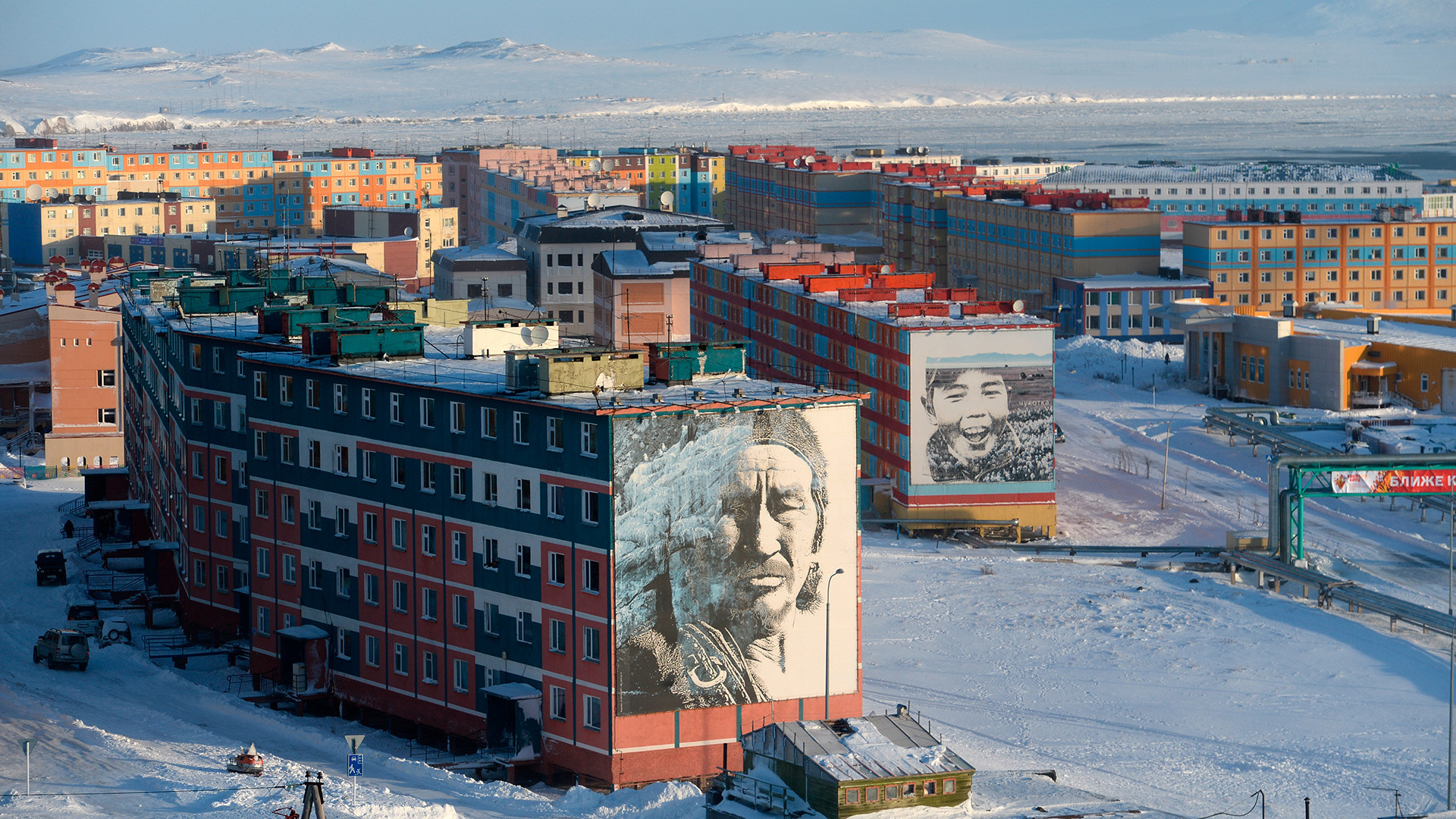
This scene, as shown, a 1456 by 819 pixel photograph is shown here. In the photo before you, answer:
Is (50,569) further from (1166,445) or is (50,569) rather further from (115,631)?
(1166,445)

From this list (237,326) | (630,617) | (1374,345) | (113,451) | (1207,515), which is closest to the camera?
(630,617)

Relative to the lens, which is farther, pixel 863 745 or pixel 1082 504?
pixel 1082 504

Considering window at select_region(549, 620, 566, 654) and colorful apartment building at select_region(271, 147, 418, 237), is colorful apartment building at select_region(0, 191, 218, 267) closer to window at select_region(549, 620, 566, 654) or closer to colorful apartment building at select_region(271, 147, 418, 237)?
colorful apartment building at select_region(271, 147, 418, 237)

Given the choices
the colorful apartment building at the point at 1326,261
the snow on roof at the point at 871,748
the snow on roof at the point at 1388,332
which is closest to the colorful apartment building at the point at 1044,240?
the colorful apartment building at the point at 1326,261

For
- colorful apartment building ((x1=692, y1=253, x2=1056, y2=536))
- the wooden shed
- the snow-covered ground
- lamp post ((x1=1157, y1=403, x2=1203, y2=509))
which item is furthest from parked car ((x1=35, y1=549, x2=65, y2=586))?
lamp post ((x1=1157, y1=403, x2=1203, y2=509))

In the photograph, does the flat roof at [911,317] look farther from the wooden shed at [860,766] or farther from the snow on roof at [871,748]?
the wooden shed at [860,766]

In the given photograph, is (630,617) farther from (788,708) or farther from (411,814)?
(411,814)

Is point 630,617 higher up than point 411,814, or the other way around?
point 630,617

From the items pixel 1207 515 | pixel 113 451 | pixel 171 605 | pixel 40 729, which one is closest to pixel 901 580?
pixel 1207 515
